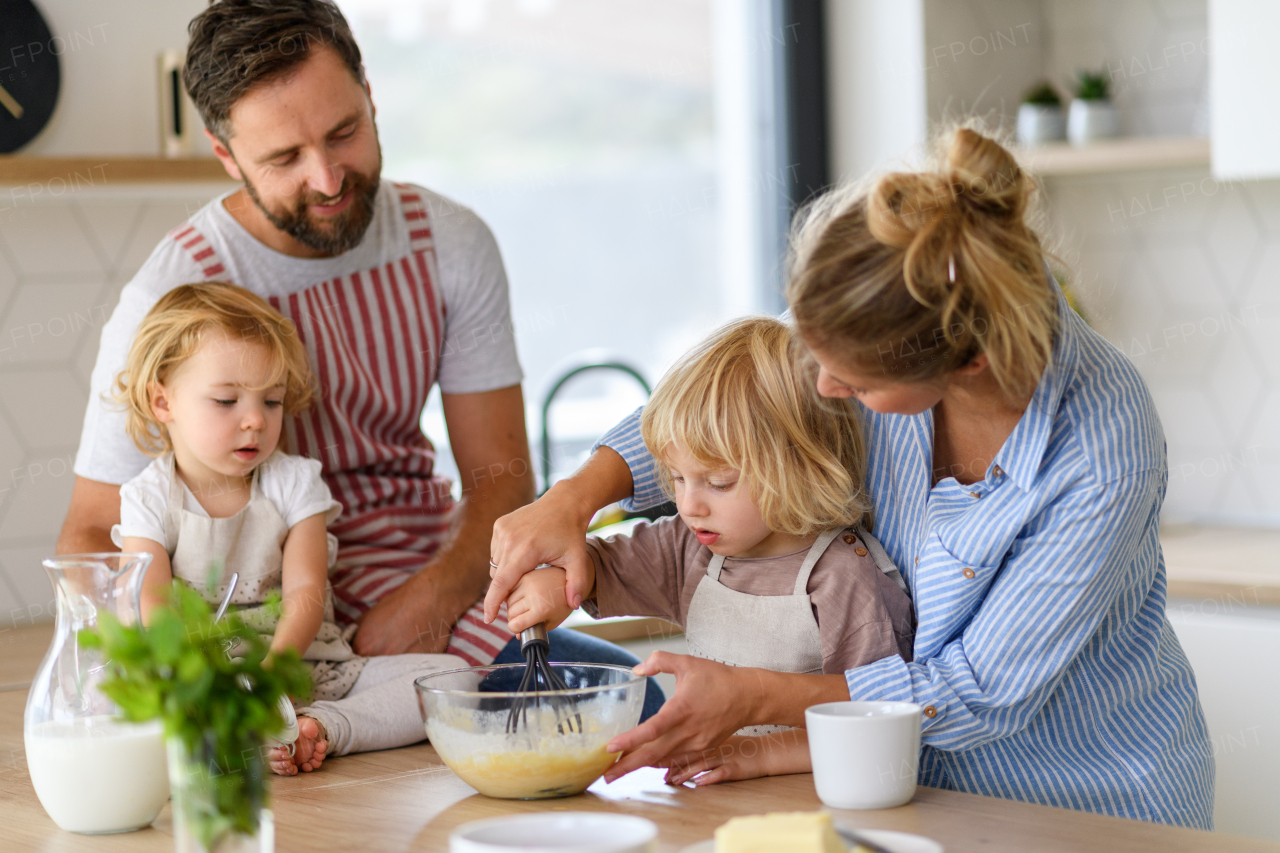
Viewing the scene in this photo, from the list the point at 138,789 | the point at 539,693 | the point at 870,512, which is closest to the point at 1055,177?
the point at 870,512

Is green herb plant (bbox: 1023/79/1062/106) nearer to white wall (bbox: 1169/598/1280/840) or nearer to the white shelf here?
the white shelf

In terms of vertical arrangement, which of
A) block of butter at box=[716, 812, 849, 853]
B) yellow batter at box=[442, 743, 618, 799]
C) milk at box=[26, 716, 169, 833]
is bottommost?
yellow batter at box=[442, 743, 618, 799]

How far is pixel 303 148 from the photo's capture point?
1.59 m

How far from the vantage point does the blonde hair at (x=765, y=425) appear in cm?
132

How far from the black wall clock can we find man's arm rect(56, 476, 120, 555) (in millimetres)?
727

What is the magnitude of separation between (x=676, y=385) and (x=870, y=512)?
0.85 feet

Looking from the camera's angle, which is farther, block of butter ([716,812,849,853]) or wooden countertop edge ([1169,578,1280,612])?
wooden countertop edge ([1169,578,1280,612])

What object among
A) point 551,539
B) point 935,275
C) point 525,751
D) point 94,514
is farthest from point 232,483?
point 935,275

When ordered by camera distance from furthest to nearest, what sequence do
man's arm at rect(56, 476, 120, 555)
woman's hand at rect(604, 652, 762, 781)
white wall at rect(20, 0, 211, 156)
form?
white wall at rect(20, 0, 211, 156) < man's arm at rect(56, 476, 120, 555) < woman's hand at rect(604, 652, 762, 781)

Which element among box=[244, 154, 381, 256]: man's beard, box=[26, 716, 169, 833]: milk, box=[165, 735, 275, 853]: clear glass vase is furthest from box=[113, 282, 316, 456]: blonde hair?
box=[165, 735, 275, 853]: clear glass vase

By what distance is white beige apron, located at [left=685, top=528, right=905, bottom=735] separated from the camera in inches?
53.3

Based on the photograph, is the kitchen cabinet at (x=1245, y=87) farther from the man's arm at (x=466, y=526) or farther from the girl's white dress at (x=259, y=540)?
the girl's white dress at (x=259, y=540)

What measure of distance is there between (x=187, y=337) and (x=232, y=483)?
7.1 inches

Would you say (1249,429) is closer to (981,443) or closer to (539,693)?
(981,443)
